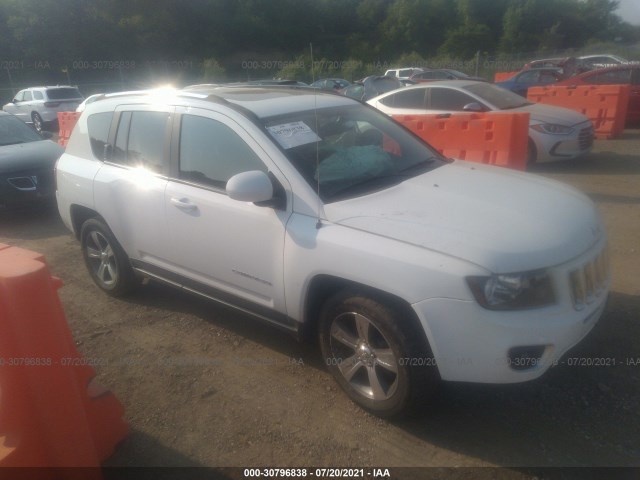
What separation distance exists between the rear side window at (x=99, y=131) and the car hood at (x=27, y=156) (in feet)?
11.1

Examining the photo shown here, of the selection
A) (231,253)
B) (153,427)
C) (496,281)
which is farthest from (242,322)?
(496,281)

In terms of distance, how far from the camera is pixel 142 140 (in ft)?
13.7

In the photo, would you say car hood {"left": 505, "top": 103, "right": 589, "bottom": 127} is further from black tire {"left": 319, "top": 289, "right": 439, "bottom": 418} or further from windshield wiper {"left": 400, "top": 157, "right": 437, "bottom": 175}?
black tire {"left": 319, "top": 289, "right": 439, "bottom": 418}

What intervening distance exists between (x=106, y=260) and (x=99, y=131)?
116cm

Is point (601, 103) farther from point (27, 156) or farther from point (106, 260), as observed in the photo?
point (27, 156)

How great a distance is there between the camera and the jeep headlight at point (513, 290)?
2.47 metres

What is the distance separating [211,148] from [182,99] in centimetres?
58

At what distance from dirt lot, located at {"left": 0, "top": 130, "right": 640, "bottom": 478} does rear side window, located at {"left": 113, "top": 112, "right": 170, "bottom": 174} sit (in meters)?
1.32

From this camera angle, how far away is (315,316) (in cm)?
320

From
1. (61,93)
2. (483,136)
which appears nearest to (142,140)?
(483,136)

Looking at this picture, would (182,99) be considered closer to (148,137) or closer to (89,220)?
(148,137)

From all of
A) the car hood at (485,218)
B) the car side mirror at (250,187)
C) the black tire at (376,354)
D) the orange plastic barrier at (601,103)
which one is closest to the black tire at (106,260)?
the car side mirror at (250,187)

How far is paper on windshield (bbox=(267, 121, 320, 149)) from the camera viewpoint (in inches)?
131

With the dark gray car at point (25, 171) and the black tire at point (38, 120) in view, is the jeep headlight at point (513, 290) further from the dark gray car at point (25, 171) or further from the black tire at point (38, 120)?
the black tire at point (38, 120)
